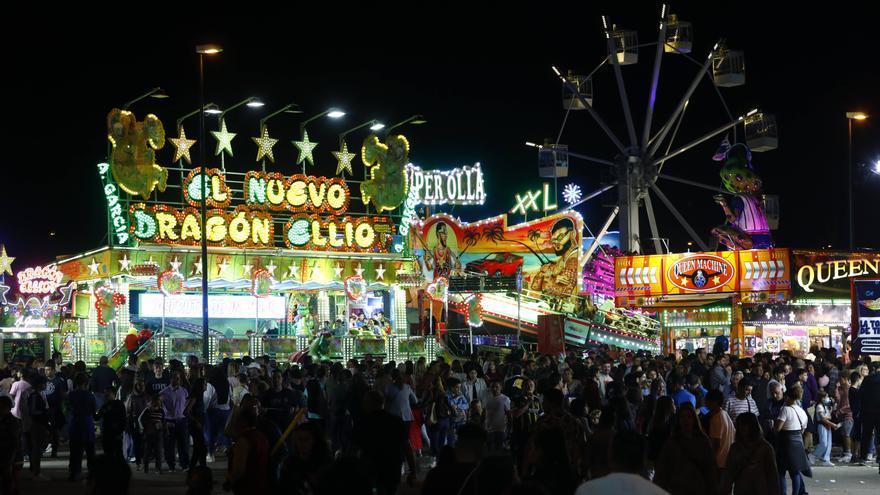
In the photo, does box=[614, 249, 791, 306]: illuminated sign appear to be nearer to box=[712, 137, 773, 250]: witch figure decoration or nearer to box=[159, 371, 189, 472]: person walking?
box=[712, 137, 773, 250]: witch figure decoration

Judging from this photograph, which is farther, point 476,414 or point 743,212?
point 743,212

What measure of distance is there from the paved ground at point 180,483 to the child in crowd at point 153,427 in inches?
12.6

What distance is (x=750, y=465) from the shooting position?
10438 millimetres

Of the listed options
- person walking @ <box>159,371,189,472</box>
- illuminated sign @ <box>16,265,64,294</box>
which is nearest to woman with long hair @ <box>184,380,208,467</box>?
person walking @ <box>159,371,189,472</box>

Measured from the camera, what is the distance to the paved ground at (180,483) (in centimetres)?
1642

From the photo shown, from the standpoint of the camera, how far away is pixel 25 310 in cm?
3597

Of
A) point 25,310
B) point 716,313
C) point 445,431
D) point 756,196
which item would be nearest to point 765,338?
point 716,313

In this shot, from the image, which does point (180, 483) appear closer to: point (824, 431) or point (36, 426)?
point (36, 426)

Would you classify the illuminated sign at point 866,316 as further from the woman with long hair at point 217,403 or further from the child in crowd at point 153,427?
the child in crowd at point 153,427

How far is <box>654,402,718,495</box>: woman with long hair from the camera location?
9.88 metres

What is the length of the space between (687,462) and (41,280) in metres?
31.6

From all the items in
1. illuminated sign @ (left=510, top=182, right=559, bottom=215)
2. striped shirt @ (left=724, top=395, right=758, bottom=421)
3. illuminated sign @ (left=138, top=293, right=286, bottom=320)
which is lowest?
striped shirt @ (left=724, top=395, right=758, bottom=421)

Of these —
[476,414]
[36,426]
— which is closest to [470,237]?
[36,426]

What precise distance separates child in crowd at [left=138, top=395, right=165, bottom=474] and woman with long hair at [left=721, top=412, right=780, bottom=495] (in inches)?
411
